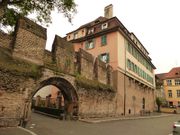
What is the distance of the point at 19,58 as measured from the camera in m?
11.2

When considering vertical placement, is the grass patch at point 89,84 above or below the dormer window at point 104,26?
below

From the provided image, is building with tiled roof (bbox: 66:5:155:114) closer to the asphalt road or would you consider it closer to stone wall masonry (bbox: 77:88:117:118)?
stone wall masonry (bbox: 77:88:117:118)

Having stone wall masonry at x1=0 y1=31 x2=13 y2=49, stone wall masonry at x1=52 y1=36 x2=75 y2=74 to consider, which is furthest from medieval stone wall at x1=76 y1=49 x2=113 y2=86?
stone wall masonry at x1=0 y1=31 x2=13 y2=49

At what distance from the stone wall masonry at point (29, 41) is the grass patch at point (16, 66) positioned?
18.0 inches

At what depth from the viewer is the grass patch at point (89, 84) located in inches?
615

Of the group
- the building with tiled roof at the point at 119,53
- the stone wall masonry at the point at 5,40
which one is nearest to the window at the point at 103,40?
the building with tiled roof at the point at 119,53

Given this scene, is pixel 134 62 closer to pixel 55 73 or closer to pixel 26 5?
pixel 55 73

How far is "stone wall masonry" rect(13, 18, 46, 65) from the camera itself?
1135 cm

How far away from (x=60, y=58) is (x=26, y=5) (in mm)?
5044

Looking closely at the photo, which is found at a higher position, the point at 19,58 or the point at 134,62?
the point at 134,62

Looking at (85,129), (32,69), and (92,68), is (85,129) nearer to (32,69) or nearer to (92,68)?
(32,69)

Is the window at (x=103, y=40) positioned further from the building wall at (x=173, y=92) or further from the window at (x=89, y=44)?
the building wall at (x=173, y=92)

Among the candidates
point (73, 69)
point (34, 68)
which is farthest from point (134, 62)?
point (34, 68)

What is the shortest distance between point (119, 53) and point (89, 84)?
8.73 meters
